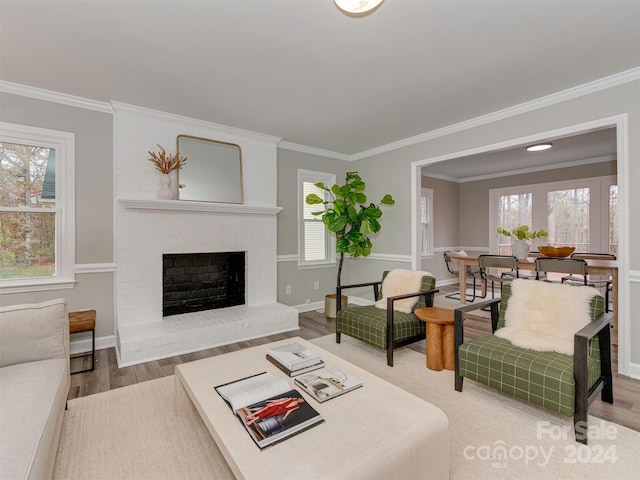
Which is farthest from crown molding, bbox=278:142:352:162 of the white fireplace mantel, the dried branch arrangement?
the dried branch arrangement

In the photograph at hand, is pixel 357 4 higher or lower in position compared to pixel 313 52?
lower

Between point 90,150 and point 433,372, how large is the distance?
4.06m

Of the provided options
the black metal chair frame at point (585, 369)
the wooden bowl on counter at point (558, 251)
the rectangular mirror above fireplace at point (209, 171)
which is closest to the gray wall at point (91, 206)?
the rectangular mirror above fireplace at point (209, 171)

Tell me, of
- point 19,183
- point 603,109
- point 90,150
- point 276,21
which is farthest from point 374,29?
point 19,183

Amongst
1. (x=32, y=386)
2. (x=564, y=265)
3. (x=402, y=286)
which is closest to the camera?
(x=32, y=386)

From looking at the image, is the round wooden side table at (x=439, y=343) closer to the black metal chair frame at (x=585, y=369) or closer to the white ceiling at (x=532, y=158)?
the black metal chair frame at (x=585, y=369)

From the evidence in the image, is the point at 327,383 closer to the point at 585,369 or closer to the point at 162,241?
the point at 585,369

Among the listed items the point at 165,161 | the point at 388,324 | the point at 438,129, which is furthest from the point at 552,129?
the point at 165,161

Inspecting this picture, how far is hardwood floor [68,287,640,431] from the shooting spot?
2.14m

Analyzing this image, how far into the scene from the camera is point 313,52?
2393 millimetres

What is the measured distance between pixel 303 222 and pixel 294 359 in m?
3.13

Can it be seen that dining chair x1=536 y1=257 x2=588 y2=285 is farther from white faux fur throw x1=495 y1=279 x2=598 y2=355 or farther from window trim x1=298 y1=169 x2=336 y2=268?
window trim x1=298 y1=169 x2=336 y2=268

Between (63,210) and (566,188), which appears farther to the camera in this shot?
(566,188)

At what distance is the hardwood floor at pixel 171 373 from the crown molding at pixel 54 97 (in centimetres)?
256
